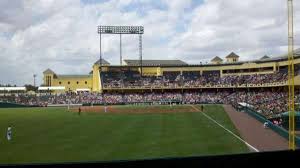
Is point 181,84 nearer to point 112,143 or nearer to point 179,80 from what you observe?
point 179,80

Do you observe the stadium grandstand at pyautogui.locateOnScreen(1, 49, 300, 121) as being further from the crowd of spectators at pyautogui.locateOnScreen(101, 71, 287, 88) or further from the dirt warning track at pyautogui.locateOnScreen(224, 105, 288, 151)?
the dirt warning track at pyautogui.locateOnScreen(224, 105, 288, 151)

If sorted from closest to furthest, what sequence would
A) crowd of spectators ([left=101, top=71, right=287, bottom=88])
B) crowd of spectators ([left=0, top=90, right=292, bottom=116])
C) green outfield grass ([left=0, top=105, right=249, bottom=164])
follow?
green outfield grass ([left=0, top=105, right=249, bottom=164]) → crowd of spectators ([left=0, top=90, right=292, bottom=116]) → crowd of spectators ([left=101, top=71, right=287, bottom=88])

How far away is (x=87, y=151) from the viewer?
26.0 m

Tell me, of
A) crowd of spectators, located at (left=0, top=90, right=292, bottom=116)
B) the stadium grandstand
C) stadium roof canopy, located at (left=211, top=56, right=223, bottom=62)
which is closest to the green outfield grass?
the stadium grandstand

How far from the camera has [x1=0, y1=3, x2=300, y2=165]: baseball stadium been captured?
86.1 feet

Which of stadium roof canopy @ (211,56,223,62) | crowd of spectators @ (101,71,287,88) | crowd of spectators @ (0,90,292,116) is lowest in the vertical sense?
crowd of spectators @ (0,90,292,116)

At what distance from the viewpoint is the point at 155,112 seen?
64.4m

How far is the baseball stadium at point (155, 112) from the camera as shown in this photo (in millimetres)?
26234

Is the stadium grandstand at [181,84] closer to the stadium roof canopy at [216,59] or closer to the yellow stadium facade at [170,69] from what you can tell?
the yellow stadium facade at [170,69]

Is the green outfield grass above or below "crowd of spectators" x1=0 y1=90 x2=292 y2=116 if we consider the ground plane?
below

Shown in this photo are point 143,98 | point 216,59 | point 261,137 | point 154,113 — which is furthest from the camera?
point 216,59

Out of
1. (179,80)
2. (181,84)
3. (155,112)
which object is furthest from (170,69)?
(155,112)

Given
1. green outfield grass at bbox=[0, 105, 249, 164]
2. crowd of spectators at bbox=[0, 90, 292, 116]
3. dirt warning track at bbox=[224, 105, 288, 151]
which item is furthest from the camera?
crowd of spectators at bbox=[0, 90, 292, 116]

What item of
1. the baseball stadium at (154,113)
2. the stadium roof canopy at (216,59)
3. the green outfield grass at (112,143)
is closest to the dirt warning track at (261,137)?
the baseball stadium at (154,113)
